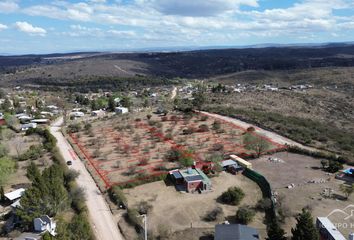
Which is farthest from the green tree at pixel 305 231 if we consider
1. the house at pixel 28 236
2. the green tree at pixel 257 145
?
the green tree at pixel 257 145

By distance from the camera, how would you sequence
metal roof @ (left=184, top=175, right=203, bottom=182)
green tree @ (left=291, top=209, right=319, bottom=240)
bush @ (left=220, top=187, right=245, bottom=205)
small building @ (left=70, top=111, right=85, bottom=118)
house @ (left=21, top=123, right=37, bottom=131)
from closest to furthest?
green tree @ (left=291, top=209, right=319, bottom=240)
bush @ (left=220, top=187, right=245, bottom=205)
metal roof @ (left=184, top=175, right=203, bottom=182)
house @ (left=21, top=123, right=37, bottom=131)
small building @ (left=70, top=111, right=85, bottom=118)

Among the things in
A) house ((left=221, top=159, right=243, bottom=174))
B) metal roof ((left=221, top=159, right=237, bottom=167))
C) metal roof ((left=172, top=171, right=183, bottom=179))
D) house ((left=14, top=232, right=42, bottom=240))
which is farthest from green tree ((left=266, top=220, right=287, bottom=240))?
house ((left=14, top=232, right=42, bottom=240))

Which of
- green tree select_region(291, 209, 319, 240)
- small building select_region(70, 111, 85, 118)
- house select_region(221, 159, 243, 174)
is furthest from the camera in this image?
small building select_region(70, 111, 85, 118)

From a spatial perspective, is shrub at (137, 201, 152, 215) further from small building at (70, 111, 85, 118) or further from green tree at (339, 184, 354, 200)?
small building at (70, 111, 85, 118)

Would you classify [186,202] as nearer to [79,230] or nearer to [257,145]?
[79,230]

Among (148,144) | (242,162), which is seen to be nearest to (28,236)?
(242,162)

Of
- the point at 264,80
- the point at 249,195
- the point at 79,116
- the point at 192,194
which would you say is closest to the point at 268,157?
the point at 249,195
